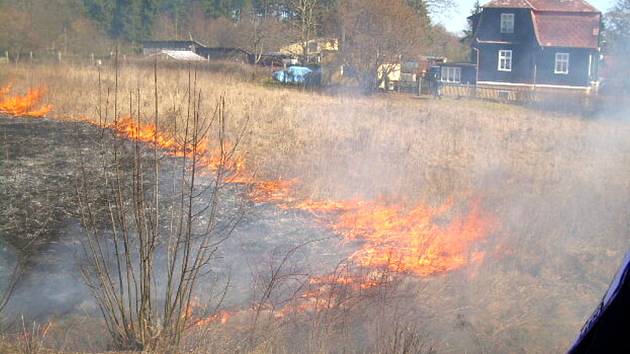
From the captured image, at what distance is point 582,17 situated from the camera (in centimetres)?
1041

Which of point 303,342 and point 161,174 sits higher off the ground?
point 161,174

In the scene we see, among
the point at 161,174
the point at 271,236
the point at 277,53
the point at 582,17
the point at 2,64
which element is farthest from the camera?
the point at 277,53

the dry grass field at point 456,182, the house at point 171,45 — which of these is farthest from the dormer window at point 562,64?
the house at point 171,45

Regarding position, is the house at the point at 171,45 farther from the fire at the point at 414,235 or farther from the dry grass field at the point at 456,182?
the fire at the point at 414,235

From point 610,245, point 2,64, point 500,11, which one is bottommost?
point 610,245

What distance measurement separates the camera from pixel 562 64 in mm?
16344

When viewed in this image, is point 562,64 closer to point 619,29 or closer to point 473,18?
point 473,18

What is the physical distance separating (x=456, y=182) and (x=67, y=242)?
6487 millimetres

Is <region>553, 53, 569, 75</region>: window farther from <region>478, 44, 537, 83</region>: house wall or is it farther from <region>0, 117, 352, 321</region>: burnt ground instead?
<region>0, 117, 352, 321</region>: burnt ground

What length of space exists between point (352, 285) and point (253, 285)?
43.5 inches

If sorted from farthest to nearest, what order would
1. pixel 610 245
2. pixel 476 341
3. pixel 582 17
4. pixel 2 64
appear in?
pixel 2 64, pixel 582 17, pixel 610 245, pixel 476 341

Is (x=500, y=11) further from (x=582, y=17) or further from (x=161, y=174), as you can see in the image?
(x=161, y=174)

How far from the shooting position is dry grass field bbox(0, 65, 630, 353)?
5688mm

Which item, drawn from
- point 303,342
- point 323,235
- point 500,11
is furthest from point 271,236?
point 500,11
